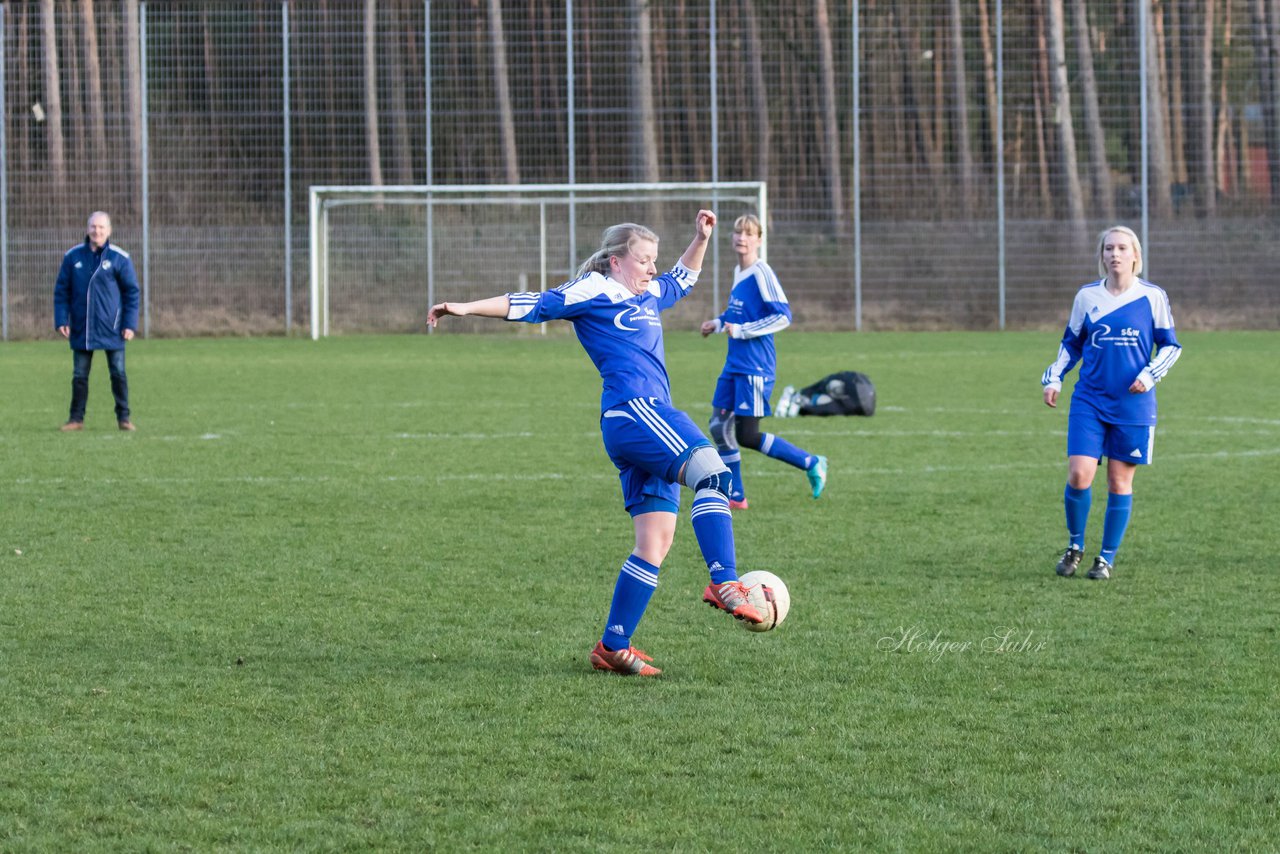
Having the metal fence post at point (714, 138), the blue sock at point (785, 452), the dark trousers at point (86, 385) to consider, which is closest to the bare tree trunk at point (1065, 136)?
the metal fence post at point (714, 138)

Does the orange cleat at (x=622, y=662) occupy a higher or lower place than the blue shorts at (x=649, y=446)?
lower

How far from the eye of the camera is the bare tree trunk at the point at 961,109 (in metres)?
30.8

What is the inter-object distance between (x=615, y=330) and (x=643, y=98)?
25.8 meters

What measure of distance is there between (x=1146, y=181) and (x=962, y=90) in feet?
12.0

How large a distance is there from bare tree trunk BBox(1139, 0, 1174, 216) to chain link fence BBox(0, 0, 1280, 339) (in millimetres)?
42

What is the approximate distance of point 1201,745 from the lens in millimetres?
4824

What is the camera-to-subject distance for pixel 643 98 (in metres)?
31.1

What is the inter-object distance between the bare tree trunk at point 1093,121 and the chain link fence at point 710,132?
0.04 meters

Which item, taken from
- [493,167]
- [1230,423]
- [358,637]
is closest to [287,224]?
[493,167]

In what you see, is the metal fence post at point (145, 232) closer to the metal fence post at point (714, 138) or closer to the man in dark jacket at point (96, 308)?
the metal fence post at point (714, 138)

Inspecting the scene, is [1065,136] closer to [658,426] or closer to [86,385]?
[86,385]

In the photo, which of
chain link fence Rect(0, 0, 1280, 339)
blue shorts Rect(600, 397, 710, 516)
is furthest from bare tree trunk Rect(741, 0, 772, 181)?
blue shorts Rect(600, 397, 710, 516)

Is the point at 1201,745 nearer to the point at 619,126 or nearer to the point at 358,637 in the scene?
the point at 358,637

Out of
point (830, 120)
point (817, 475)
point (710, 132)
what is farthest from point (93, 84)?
point (817, 475)
